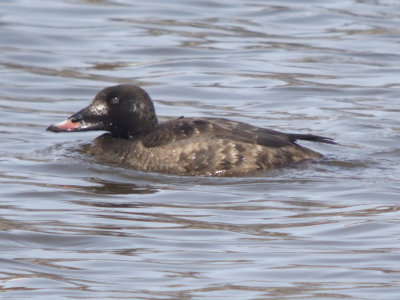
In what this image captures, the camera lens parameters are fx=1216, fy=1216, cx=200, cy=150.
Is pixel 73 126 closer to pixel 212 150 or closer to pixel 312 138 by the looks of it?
pixel 212 150

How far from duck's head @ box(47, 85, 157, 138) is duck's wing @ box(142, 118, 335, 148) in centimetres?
31

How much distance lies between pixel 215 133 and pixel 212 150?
0.52ft

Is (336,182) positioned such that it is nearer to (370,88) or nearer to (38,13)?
(370,88)

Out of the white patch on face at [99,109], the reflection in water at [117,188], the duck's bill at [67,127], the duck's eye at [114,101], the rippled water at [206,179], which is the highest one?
the duck's eye at [114,101]

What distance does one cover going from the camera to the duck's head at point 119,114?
34.9 ft

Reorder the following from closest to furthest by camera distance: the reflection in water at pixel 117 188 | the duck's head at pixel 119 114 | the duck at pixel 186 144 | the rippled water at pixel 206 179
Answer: the rippled water at pixel 206 179
the reflection in water at pixel 117 188
the duck at pixel 186 144
the duck's head at pixel 119 114

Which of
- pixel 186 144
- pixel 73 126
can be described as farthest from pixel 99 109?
pixel 186 144

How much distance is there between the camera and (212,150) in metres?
10.1

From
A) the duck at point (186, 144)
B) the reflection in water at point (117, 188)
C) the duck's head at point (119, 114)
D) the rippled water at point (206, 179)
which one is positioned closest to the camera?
the rippled water at point (206, 179)

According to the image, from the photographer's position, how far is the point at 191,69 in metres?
16.0

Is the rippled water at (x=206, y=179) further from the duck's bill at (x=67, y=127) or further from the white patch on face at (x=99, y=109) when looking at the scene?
the white patch on face at (x=99, y=109)

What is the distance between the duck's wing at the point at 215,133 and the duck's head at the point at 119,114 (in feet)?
1.03

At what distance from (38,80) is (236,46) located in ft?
10.9

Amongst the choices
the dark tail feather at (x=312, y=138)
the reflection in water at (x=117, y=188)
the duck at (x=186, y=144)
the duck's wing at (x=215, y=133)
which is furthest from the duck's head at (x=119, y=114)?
the dark tail feather at (x=312, y=138)
